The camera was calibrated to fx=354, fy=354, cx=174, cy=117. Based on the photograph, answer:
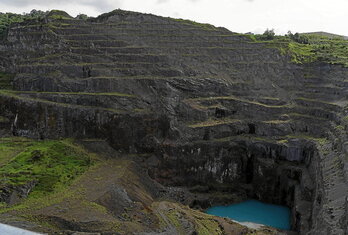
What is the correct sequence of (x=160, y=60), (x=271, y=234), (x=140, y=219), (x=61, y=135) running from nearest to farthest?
(x=140, y=219), (x=271, y=234), (x=61, y=135), (x=160, y=60)

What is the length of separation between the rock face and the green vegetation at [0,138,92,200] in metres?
3.86

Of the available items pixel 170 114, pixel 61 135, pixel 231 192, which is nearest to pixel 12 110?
pixel 61 135

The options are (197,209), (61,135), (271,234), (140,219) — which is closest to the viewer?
(140,219)

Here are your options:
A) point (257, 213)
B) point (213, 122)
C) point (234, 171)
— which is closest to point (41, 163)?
point (213, 122)

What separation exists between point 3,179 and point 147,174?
1649 centimetres

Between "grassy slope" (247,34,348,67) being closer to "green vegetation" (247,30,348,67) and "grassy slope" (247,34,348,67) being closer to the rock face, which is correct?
"green vegetation" (247,30,348,67)

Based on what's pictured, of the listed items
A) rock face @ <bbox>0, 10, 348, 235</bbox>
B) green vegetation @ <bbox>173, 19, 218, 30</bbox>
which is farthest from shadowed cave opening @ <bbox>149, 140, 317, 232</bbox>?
green vegetation @ <bbox>173, 19, 218, 30</bbox>

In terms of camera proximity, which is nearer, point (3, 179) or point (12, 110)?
point (3, 179)

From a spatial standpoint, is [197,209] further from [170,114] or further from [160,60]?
[160,60]

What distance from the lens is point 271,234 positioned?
3384 cm

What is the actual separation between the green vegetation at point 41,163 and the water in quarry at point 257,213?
16.1 m

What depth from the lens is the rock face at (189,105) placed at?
43.1 meters

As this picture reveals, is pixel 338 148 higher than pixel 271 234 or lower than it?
higher

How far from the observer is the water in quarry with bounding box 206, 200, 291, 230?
3812 centimetres
